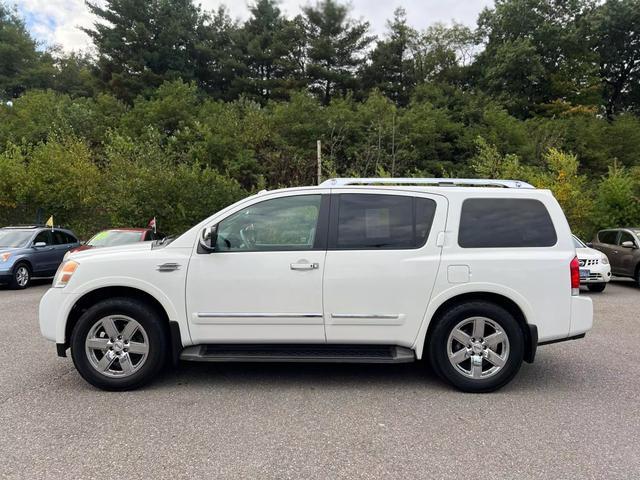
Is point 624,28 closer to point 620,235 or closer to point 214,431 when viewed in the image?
point 620,235

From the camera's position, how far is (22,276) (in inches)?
497

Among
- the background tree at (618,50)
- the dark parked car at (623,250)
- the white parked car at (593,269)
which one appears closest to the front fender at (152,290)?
the white parked car at (593,269)

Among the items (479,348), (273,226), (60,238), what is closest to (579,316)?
(479,348)

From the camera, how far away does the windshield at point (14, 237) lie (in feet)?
43.3

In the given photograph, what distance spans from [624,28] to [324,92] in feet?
81.4

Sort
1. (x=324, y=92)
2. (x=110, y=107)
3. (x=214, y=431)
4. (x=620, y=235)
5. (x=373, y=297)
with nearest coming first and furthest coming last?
(x=214, y=431), (x=373, y=297), (x=620, y=235), (x=110, y=107), (x=324, y=92)

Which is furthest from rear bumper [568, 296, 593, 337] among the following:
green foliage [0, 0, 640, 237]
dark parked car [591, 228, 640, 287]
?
green foliage [0, 0, 640, 237]

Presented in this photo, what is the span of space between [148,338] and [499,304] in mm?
3378

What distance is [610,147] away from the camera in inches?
1320

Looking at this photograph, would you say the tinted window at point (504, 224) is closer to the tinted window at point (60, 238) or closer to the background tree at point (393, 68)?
the tinted window at point (60, 238)

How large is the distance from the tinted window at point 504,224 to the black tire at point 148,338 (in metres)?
3.03

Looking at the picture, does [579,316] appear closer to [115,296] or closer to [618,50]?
[115,296]

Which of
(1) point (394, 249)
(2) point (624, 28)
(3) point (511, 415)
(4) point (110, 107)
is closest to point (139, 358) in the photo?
(1) point (394, 249)

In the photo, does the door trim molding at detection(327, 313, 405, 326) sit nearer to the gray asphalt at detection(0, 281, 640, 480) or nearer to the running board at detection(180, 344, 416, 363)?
the running board at detection(180, 344, 416, 363)
